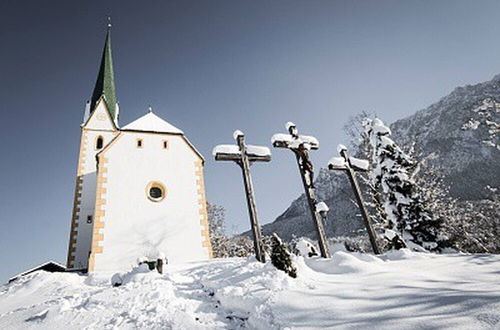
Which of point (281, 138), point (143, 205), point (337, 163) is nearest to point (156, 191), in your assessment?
point (143, 205)

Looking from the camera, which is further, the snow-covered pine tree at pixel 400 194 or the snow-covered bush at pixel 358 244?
the snow-covered pine tree at pixel 400 194

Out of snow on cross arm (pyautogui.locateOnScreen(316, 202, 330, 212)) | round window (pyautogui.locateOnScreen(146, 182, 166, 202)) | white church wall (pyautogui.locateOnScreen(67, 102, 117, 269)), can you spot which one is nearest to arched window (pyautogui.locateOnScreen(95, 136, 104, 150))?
white church wall (pyautogui.locateOnScreen(67, 102, 117, 269))

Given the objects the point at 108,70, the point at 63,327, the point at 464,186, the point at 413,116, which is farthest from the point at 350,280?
the point at 413,116

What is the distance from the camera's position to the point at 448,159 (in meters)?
61.7

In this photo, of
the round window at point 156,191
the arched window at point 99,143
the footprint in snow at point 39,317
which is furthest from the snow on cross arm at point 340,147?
the arched window at point 99,143

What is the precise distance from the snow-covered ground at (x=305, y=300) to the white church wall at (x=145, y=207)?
164 inches

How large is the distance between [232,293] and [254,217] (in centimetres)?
279

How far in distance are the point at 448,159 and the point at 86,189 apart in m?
71.4

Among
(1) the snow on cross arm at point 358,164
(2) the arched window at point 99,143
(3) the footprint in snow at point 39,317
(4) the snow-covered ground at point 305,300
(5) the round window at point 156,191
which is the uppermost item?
(2) the arched window at point 99,143

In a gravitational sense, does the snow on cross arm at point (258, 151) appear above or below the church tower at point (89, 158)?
below

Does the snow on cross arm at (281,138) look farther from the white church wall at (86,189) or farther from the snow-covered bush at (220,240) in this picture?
the snow-covered bush at (220,240)

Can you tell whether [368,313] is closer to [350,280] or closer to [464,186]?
[350,280]

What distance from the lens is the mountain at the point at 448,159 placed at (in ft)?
172

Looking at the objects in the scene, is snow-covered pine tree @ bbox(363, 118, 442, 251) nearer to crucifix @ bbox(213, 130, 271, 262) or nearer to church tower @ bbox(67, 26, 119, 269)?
crucifix @ bbox(213, 130, 271, 262)
